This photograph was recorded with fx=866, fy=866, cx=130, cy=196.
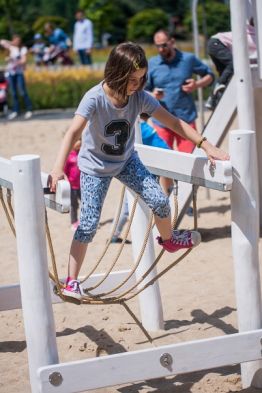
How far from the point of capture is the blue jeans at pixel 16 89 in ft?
52.5

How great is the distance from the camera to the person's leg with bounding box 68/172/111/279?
165 inches

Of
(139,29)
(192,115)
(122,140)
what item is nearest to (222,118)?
(192,115)

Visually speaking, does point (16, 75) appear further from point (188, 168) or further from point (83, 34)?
point (188, 168)

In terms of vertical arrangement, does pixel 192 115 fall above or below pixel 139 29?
below

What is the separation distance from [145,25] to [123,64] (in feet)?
116

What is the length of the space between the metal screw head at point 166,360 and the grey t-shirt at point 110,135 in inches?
39.0

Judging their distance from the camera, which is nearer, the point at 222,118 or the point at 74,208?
the point at 222,118

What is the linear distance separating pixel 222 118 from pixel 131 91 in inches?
118

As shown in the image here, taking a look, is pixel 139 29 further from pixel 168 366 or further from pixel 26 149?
pixel 168 366

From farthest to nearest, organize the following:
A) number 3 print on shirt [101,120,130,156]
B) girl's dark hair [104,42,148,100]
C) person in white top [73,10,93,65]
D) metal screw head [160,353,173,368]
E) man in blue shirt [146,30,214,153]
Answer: person in white top [73,10,93,65] → man in blue shirt [146,30,214,153] → number 3 print on shirt [101,120,130,156] → girl's dark hair [104,42,148,100] → metal screw head [160,353,173,368]

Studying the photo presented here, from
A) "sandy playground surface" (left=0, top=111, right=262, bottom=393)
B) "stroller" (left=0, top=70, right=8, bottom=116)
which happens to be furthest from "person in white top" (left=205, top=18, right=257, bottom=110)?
"stroller" (left=0, top=70, right=8, bottom=116)

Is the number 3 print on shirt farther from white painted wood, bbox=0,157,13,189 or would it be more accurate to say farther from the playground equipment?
white painted wood, bbox=0,157,13,189

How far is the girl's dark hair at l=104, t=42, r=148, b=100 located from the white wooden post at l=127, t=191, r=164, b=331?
98 cm

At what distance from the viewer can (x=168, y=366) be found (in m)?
3.71
